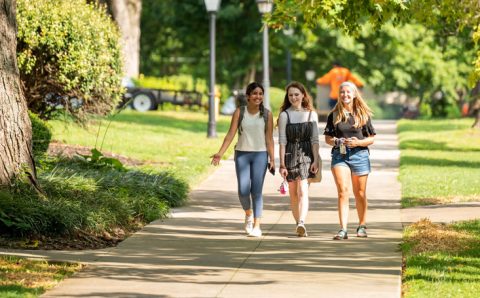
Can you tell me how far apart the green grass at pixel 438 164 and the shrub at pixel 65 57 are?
534 cm

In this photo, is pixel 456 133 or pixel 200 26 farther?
pixel 200 26

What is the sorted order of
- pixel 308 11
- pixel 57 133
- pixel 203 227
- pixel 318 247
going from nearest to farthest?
pixel 318 247
pixel 203 227
pixel 308 11
pixel 57 133

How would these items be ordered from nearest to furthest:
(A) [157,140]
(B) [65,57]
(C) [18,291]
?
(C) [18,291] < (B) [65,57] < (A) [157,140]

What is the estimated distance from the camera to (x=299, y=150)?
47.5 ft

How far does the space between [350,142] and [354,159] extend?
9.9 inches

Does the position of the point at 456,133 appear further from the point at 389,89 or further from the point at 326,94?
the point at 389,89

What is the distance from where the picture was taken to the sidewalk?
34.0ft

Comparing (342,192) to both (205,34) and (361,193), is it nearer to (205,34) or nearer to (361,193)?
(361,193)

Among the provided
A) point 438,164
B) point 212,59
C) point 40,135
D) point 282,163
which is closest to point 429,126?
point 212,59

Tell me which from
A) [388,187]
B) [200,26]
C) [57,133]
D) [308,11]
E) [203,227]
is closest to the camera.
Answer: [203,227]

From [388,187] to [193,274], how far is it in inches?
382

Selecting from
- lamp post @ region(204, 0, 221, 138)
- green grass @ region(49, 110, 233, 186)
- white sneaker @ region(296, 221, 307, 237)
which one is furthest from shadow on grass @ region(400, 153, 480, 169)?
white sneaker @ region(296, 221, 307, 237)

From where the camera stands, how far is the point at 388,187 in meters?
20.5

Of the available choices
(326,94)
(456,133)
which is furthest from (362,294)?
(326,94)
